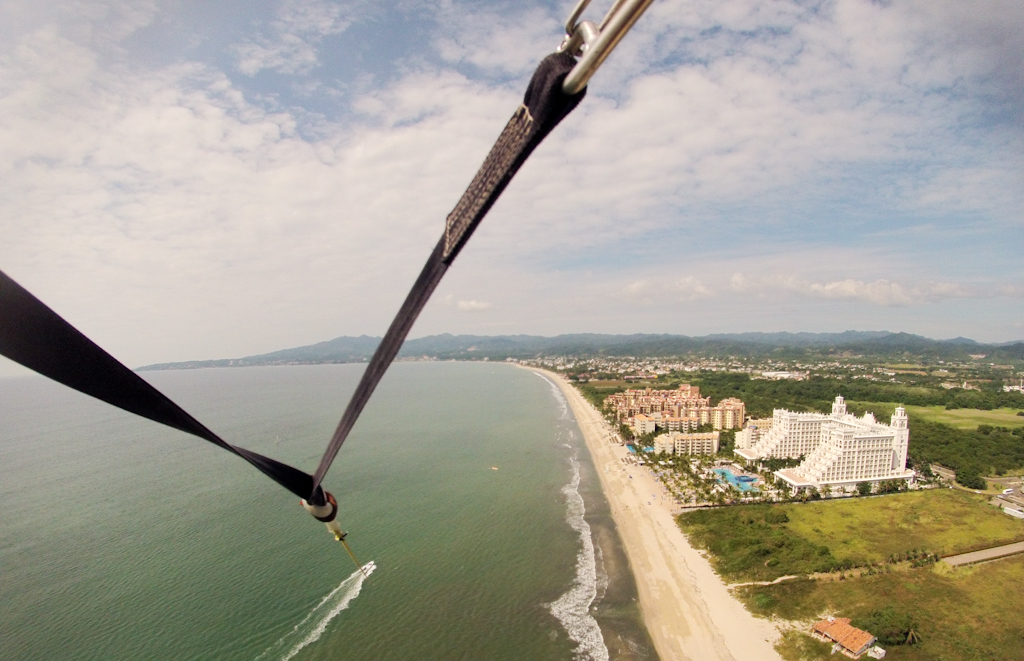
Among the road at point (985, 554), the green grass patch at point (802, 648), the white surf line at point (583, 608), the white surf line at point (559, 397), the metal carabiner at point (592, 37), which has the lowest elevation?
the white surf line at point (583, 608)

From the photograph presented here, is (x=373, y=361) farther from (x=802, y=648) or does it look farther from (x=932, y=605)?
(x=932, y=605)

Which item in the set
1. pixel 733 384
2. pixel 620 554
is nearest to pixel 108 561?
pixel 620 554

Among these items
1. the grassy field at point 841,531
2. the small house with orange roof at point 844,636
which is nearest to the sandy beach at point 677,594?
the grassy field at point 841,531

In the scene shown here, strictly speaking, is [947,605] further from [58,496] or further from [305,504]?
[58,496]

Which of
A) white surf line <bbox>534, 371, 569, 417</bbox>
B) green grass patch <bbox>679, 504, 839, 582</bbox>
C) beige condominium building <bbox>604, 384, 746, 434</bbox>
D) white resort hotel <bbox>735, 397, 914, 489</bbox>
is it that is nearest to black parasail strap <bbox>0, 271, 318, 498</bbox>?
green grass patch <bbox>679, 504, 839, 582</bbox>

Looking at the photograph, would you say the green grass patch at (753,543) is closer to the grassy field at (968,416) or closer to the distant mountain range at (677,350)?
the distant mountain range at (677,350)

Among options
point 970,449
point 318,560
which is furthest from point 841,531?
point 318,560

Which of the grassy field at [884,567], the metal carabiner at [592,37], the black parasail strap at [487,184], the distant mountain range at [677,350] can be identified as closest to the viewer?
the metal carabiner at [592,37]
